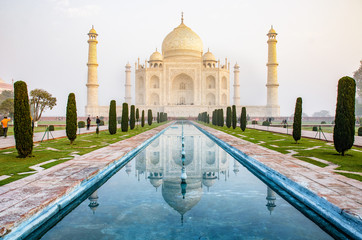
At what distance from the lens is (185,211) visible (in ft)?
10.2

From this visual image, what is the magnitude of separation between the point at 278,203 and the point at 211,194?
82 cm

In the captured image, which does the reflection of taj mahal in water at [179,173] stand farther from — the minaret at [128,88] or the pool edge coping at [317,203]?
the minaret at [128,88]

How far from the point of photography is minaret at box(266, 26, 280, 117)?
107 ft

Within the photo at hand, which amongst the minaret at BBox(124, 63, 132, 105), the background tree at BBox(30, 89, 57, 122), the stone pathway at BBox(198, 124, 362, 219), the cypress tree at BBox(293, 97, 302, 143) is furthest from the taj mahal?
the stone pathway at BBox(198, 124, 362, 219)

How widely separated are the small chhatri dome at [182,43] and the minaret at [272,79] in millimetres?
11688

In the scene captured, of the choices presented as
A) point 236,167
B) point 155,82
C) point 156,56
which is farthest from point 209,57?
point 236,167

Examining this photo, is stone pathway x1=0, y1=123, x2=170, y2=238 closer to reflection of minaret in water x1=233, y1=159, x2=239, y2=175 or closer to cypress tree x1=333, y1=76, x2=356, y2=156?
reflection of minaret in water x1=233, y1=159, x2=239, y2=175

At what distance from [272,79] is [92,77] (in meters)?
20.7

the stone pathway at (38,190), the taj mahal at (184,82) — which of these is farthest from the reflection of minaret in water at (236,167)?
the taj mahal at (184,82)

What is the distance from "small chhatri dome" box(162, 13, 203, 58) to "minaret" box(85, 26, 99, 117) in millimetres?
11530

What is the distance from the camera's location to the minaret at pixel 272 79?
32594 mm

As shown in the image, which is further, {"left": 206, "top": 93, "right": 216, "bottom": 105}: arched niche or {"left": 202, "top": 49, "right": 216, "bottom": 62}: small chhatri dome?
{"left": 202, "top": 49, "right": 216, "bottom": 62}: small chhatri dome

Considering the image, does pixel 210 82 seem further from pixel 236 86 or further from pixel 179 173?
pixel 179 173

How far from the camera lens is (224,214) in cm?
300
